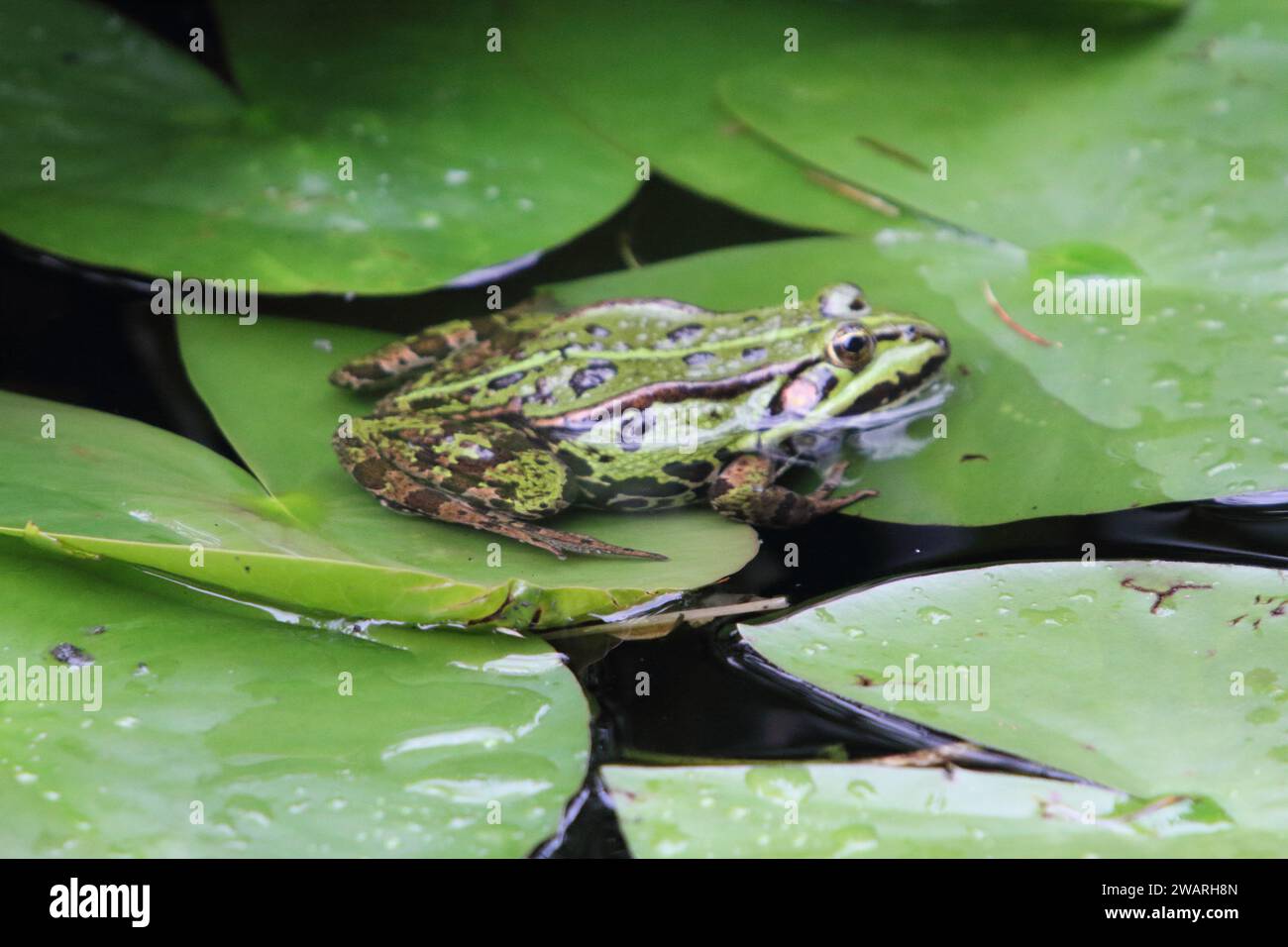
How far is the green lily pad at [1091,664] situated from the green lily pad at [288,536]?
17.7 inches

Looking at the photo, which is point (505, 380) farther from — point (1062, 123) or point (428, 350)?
point (1062, 123)

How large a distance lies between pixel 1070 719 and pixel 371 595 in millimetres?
1743

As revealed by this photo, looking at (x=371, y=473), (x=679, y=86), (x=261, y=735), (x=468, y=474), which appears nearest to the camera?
(x=261, y=735)

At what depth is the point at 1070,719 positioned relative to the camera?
2.32m

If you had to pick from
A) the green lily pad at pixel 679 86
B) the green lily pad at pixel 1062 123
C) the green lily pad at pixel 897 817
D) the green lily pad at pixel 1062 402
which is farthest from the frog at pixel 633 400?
the green lily pad at pixel 897 817

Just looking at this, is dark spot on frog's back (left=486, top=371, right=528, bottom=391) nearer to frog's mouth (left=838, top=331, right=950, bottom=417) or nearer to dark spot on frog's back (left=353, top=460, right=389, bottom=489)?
dark spot on frog's back (left=353, top=460, right=389, bottom=489)

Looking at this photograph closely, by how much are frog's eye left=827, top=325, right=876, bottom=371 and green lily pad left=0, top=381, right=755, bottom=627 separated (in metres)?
0.78

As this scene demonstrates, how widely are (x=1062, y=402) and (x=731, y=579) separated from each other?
4.17 ft

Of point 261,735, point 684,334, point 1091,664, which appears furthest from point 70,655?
point 1091,664

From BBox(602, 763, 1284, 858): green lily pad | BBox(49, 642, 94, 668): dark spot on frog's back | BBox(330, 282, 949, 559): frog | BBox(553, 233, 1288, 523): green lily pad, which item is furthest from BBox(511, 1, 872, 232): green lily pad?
BBox(49, 642, 94, 668): dark spot on frog's back

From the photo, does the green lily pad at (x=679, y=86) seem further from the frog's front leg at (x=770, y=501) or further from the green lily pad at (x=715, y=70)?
the frog's front leg at (x=770, y=501)

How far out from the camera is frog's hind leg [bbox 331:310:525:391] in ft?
11.3

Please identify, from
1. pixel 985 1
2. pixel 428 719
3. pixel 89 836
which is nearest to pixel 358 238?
pixel 428 719

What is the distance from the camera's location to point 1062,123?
3.96 meters
